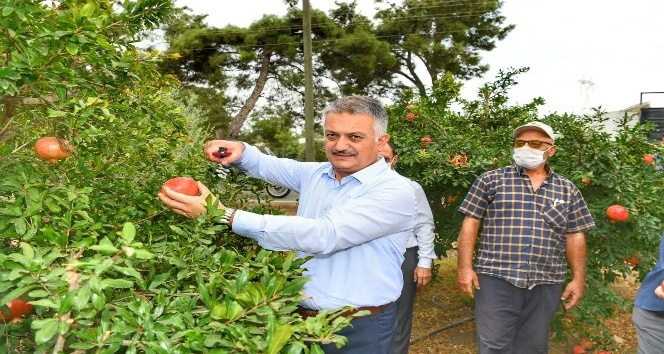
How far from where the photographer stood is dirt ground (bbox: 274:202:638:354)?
15.3ft

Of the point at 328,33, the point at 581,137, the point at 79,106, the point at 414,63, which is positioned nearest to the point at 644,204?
the point at 581,137

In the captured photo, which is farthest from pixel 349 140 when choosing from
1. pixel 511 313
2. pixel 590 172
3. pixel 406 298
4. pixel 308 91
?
pixel 308 91

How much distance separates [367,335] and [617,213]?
2.47 m

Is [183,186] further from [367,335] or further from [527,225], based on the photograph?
[527,225]

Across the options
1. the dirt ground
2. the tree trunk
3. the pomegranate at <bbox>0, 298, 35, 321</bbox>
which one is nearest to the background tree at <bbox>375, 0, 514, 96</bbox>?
the tree trunk

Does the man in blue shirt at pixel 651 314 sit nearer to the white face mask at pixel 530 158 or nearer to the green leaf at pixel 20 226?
the white face mask at pixel 530 158

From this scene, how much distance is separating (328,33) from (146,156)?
687 inches

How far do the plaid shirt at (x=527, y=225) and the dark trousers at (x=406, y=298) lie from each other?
0.46 meters

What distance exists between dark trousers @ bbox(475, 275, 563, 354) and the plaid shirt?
0.08 meters

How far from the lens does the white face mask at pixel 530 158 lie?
3.23 m

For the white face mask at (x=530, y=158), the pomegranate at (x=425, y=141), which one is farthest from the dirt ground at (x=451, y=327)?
the white face mask at (x=530, y=158)

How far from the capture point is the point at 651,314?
2576 millimetres

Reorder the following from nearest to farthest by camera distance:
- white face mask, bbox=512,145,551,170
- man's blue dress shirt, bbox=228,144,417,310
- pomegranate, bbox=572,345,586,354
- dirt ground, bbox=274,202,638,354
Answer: man's blue dress shirt, bbox=228,144,417,310 → white face mask, bbox=512,145,551,170 → pomegranate, bbox=572,345,586,354 → dirt ground, bbox=274,202,638,354

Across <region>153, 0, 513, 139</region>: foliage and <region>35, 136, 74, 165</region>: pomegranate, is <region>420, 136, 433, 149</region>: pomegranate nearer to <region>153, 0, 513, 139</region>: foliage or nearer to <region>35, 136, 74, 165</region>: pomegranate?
<region>35, 136, 74, 165</region>: pomegranate
